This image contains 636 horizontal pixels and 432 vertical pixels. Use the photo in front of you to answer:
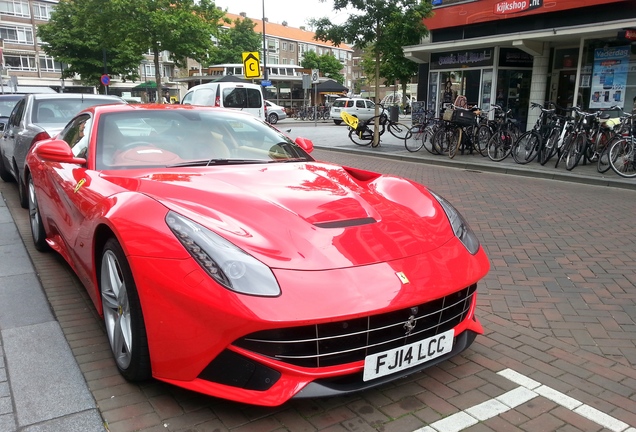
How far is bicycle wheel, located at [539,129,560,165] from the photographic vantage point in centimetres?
1073

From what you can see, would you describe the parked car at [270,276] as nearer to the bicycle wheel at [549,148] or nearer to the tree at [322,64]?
the bicycle wheel at [549,148]

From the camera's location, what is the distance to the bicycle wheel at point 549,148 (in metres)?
10.7

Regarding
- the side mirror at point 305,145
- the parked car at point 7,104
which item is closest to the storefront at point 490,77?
the parked car at point 7,104

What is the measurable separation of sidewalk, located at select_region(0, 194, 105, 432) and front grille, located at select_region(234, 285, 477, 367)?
0.89 m

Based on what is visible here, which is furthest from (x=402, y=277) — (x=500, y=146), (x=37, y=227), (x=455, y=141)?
(x=455, y=141)

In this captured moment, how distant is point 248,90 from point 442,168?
744 cm

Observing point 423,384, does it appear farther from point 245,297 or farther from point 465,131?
point 465,131

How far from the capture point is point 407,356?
2.27m

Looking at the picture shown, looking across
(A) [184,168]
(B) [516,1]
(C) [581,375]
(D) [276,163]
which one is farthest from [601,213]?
(B) [516,1]

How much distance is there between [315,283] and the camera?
6.96 feet

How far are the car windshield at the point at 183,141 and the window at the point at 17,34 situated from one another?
67022mm

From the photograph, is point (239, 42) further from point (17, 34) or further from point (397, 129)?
point (397, 129)

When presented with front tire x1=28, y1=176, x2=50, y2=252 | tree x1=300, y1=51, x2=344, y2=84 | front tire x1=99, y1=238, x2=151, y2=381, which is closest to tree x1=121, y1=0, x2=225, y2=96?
front tire x1=28, y1=176, x2=50, y2=252

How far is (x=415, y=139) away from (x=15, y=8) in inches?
2463
